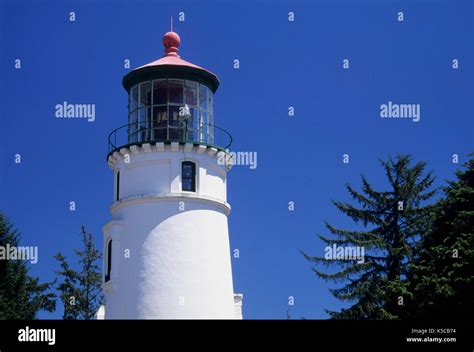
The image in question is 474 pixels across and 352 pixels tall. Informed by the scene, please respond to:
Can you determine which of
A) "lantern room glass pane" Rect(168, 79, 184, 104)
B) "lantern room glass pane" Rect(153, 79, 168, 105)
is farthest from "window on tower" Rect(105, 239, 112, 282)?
"lantern room glass pane" Rect(168, 79, 184, 104)

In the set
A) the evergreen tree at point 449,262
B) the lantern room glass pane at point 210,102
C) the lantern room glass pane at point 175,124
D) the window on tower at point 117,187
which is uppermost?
the lantern room glass pane at point 210,102

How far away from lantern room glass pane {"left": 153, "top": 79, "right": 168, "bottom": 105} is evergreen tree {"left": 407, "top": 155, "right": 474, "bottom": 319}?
10.8m

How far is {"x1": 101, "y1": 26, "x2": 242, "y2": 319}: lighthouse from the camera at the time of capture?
29297 mm

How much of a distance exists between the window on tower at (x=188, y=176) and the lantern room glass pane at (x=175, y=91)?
85.9 inches

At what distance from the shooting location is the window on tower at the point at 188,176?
99.5ft

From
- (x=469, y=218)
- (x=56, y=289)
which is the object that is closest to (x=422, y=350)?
(x=469, y=218)

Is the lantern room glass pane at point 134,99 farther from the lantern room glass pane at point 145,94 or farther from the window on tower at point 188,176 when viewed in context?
the window on tower at point 188,176

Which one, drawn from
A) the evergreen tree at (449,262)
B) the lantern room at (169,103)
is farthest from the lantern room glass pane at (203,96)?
the evergreen tree at (449,262)

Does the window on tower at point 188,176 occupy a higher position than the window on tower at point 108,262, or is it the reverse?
the window on tower at point 188,176

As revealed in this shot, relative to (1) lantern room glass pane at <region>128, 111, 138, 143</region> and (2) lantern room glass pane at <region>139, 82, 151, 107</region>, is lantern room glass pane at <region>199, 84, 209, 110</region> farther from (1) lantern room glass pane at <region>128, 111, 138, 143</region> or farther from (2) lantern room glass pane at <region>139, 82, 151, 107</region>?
(1) lantern room glass pane at <region>128, 111, 138, 143</region>

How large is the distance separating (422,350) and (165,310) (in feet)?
32.7

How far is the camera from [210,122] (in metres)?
31.6

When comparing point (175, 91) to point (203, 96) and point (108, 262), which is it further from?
point (108, 262)

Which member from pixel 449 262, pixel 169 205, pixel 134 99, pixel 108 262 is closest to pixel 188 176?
pixel 169 205
